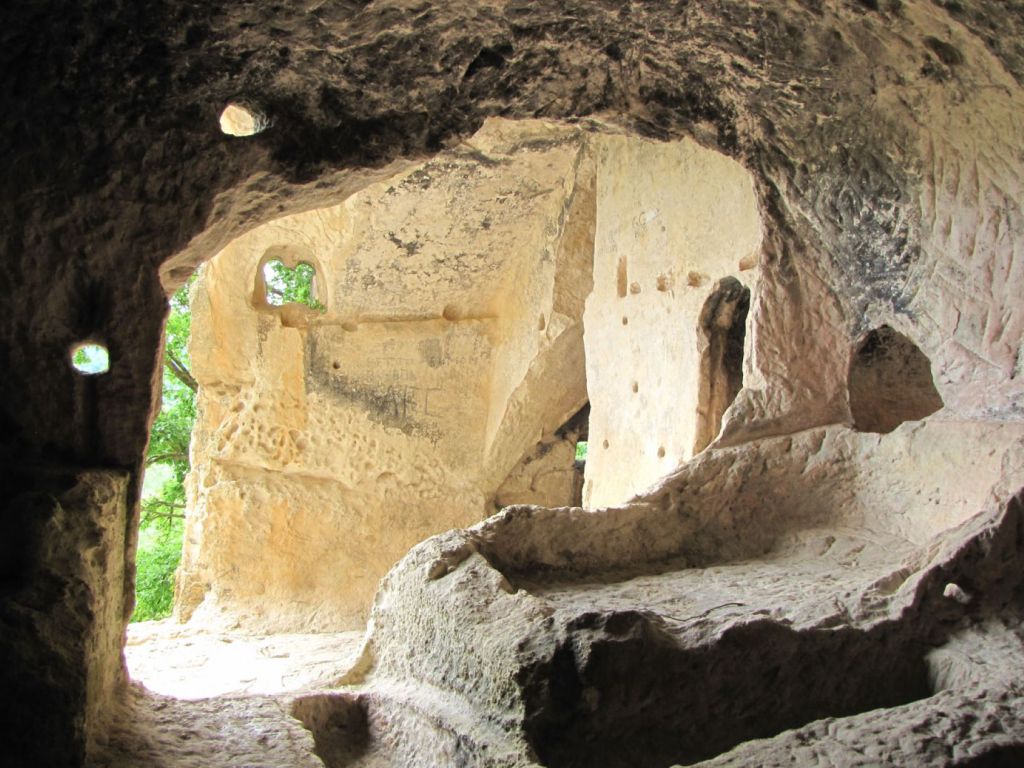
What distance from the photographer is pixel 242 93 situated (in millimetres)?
2832

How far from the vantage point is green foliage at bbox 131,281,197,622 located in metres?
11.2

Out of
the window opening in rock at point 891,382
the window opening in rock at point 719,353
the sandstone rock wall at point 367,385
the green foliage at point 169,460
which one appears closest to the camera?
the window opening in rock at point 891,382

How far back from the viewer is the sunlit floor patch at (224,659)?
5.52 m

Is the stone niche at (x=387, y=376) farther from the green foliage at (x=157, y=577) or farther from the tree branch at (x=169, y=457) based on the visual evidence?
the green foliage at (x=157, y=577)

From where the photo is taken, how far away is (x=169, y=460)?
11.3m

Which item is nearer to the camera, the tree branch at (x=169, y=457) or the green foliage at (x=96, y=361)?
the green foliage at (x=96, y=361)

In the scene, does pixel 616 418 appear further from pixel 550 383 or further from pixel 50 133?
pixel 50 133

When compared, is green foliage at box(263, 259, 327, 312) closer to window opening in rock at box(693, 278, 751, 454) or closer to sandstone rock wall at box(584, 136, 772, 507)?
sandstone rock wall at box(584, 136, 772, 507)

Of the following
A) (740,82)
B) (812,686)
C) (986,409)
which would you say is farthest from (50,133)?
(986,409)

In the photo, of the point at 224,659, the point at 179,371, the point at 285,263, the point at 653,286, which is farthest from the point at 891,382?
the point at 179,371

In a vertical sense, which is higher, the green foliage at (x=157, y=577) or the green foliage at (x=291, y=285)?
the green foliage at (x=291, y=285)

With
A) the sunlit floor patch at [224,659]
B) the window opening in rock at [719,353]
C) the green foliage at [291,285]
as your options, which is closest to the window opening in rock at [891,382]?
the window opening in rock at [719,353]

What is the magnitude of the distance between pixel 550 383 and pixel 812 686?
202 inches

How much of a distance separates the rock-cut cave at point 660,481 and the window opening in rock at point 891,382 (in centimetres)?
1
